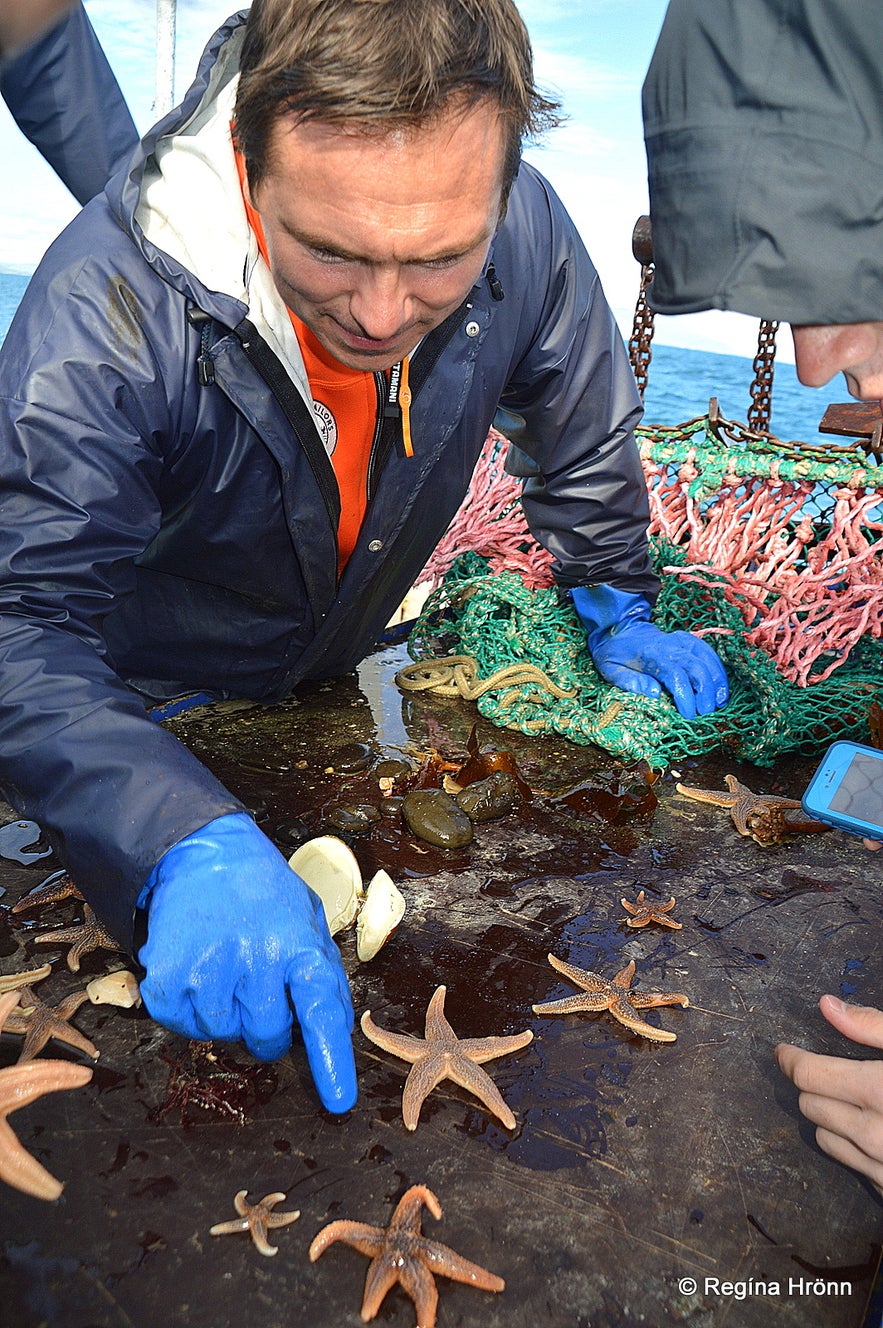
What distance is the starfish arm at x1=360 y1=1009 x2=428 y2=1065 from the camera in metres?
2.04

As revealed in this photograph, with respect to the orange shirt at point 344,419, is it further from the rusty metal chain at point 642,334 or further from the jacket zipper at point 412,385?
the rusty metal chain at point 642,334

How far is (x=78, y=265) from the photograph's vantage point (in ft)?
8.35

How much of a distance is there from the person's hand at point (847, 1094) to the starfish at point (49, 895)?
1.73 metres

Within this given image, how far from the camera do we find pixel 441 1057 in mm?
2031

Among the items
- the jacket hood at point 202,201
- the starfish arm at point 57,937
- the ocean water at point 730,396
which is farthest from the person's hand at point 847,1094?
the ocean water at point 730,396

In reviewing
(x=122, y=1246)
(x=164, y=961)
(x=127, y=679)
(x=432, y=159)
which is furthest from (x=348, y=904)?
(x=432, y=159)

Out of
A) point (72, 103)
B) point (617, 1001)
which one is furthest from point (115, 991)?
point (72, 103)

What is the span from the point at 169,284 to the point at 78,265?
0.24 metres

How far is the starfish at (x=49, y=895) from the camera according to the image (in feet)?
8.05

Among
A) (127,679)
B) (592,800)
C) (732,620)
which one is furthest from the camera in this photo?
(732,620)

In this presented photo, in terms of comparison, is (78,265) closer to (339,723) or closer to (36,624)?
(36,624)

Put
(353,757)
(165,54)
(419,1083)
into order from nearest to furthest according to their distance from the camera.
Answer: (419,1083) → (353,757) → (165,54)

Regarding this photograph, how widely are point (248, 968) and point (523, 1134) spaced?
0.63 meters

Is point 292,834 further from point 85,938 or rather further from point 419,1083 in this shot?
point 419,1083
